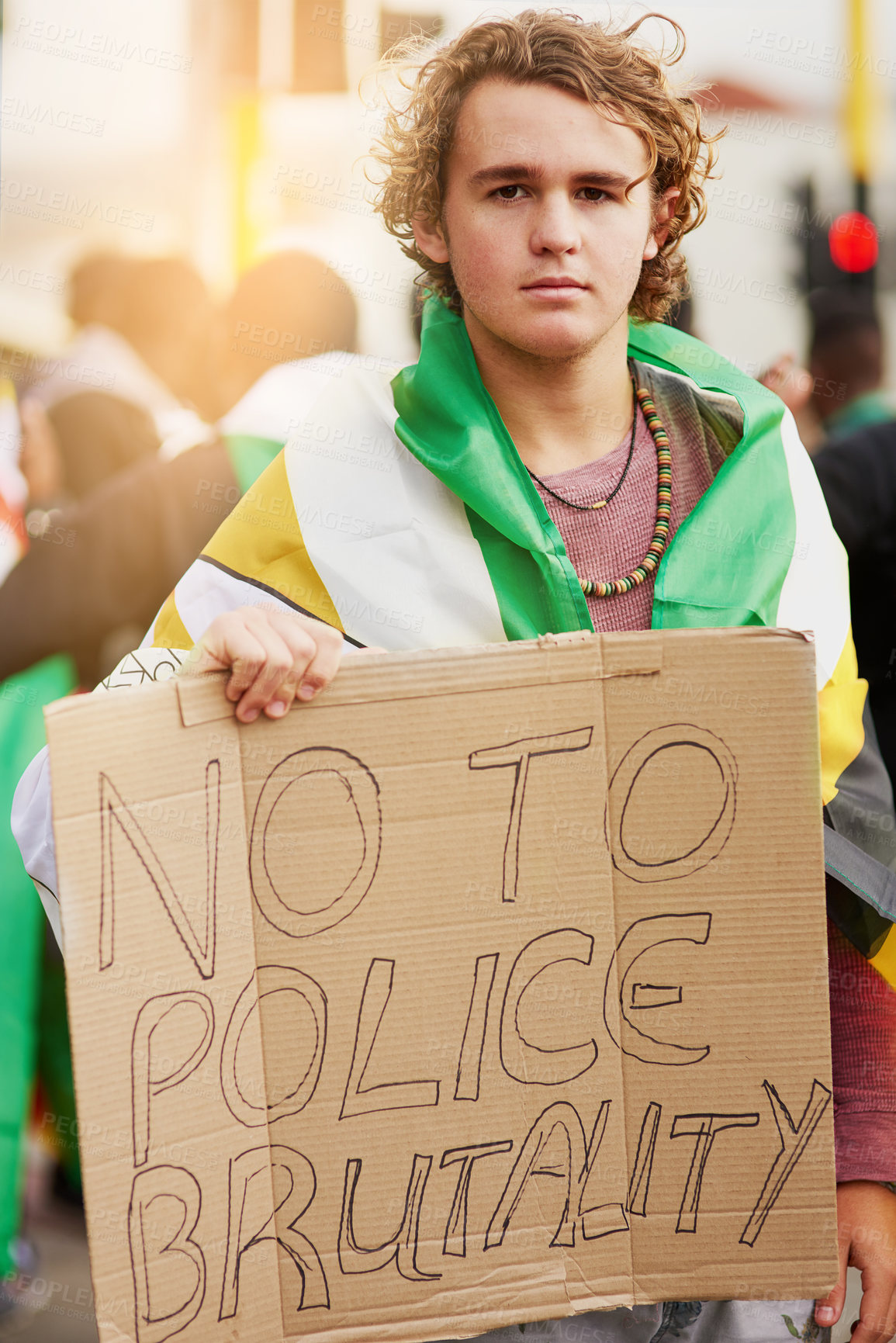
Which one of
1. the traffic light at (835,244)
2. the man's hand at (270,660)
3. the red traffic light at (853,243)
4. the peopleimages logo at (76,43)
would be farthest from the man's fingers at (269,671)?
the red traffic light at (853,243)

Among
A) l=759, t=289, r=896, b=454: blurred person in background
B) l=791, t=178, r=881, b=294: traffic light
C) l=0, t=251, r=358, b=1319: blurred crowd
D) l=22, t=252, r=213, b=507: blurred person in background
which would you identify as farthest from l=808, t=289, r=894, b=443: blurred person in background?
l=22, t=252, r=213, b=507: blurred person in background

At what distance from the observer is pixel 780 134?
3988 millimetres

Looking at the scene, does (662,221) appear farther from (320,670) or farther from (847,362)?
(847,362)

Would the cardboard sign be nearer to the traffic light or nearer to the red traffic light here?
the traffic light

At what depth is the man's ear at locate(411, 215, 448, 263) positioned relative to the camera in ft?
4.34

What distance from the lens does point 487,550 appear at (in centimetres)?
118

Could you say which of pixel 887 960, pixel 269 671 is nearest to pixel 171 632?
pixel 269 671

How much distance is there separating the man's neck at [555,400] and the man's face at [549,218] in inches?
1.5

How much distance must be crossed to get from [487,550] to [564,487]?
0.37ft

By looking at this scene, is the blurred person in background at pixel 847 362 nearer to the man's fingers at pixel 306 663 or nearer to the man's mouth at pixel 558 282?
the man's mouth at pixel 558 282

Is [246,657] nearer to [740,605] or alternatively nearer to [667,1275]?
[740,605]

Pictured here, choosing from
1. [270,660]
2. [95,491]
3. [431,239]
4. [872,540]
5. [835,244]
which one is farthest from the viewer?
[835,244]

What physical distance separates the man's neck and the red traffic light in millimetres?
3870

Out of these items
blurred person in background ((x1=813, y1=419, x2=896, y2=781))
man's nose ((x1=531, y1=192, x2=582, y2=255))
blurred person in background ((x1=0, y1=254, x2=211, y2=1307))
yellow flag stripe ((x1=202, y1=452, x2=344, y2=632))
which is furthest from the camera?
blurred person in background ((x1=0, y1=254, x2=211, y2=1307))
